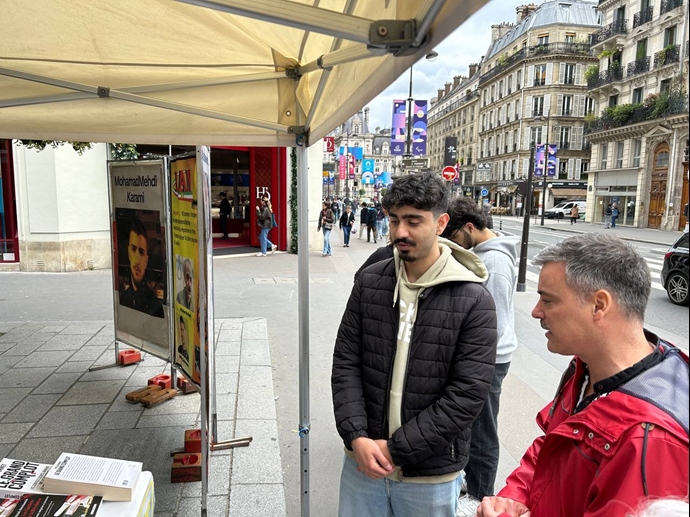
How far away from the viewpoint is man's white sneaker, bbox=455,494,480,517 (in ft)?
9.57

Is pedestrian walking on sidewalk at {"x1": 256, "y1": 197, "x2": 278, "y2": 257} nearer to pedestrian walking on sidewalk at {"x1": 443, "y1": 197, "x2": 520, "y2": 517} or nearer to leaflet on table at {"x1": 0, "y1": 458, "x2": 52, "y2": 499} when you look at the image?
pedestrian walking on sidewalk at {"x1": 443, "y1": 197, "x2": 520, "y2": 517}

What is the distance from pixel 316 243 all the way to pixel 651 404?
16.1 metres

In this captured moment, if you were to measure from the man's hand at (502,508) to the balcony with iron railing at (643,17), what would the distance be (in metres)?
41.2

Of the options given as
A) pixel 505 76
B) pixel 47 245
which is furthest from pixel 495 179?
pixel 47 245

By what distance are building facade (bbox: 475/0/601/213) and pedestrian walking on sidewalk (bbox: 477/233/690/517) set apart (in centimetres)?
5648

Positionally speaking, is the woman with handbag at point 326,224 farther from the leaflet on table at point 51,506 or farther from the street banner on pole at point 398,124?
the leaflet on table at point 51,506

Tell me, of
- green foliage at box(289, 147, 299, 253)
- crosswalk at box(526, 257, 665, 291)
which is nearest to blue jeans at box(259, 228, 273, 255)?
green foliage at box(289, 147, 299, 253)

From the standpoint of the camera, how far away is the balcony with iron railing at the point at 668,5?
29594 millimetres

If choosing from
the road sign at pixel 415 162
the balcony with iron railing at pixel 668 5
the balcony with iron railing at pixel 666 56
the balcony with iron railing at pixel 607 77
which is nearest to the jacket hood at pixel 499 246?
the road sign at pixel 415 162

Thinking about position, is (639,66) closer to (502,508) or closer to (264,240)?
(264,240)

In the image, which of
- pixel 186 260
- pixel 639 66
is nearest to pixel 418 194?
pixel 186 260

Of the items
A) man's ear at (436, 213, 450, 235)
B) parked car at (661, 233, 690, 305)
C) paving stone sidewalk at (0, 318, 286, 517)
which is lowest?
paving stone sidewalk at (0, 318, 286, 517)

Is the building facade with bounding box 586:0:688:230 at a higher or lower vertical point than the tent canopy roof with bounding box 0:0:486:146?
higher

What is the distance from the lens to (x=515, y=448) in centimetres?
398
